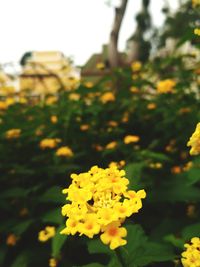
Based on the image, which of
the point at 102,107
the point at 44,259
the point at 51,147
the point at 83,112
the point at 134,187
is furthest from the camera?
the point at 102,107

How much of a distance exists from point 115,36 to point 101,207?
3.75 meters

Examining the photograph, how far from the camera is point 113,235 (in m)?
0.73

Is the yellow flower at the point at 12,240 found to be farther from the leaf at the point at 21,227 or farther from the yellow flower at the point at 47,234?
the yellow flower at the point at 47,234

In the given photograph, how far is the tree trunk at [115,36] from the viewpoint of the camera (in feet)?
13.8

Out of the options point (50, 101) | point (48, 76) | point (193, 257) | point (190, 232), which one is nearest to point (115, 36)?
point (48, 76)

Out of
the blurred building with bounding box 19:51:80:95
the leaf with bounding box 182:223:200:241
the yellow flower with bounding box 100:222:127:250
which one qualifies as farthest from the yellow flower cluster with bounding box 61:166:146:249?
the blurred building with bounding box 19:51:80:95

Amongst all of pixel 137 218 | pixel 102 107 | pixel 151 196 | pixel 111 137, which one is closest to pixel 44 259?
pixel 137 218

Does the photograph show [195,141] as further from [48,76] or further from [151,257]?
[48,76]

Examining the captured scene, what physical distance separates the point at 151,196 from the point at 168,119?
82 centimetres

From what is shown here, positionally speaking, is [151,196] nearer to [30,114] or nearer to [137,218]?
[137,218]

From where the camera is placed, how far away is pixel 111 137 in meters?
2.73

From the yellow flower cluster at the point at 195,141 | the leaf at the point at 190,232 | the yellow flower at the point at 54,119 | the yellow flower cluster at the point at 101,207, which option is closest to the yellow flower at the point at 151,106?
the yellow flower at the point at 54,119

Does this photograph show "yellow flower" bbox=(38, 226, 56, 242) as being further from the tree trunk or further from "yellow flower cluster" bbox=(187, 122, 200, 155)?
the tree trunk

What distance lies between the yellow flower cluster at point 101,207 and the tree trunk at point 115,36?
11.7ft
